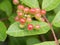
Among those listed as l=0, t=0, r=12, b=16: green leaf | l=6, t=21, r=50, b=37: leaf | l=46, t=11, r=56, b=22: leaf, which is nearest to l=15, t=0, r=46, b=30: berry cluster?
l=6, t=21, r=50, b=37: leaf

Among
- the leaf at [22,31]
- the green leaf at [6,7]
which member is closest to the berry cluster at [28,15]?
the leaf at [22,31]

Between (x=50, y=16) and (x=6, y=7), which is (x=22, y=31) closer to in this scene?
(x=50, y=16)

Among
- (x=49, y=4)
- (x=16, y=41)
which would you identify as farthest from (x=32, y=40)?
(x=49, y=4)

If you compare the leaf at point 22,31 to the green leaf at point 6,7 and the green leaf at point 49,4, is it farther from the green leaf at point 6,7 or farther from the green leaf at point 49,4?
the green leaf at point 6,7

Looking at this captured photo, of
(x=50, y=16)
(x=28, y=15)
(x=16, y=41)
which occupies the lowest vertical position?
(x=16, y=41)

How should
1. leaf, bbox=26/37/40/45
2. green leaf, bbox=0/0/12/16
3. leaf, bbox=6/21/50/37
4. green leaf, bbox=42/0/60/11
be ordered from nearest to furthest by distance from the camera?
leaf, bbox=6/21/50/37, green leaf, bbox=42/0/60/11, leaf, bbox=26/37/40/45, green leaf, bbox=0/0/12/16

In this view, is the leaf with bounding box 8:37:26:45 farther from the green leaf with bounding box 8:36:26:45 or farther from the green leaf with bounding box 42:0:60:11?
the green leaf with bounding box 42:0:60:11

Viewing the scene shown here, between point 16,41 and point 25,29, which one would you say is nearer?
point 25,29

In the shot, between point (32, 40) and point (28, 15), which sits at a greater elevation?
point (28, 15)

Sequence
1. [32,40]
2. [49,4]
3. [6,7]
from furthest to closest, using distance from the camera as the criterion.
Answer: [6,7] → [32,40] → [49,4]
